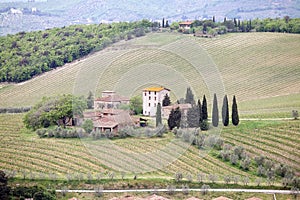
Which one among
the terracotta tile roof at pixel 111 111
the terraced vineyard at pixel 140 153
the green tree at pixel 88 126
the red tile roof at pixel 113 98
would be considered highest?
the red tile roof at pixel 113 98

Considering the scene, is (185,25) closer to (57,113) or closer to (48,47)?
(48,47)

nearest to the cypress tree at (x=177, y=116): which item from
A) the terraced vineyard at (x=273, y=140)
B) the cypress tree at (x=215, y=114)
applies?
the cypress tree at (x=215, y=114)

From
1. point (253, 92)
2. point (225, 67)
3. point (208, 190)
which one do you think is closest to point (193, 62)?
point (208, 190)

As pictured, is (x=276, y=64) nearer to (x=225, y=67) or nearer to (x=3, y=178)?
(x=225, y=67)

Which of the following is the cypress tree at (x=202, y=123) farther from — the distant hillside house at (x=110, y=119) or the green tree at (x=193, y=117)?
the distant hillside house at (x=110, y=119)

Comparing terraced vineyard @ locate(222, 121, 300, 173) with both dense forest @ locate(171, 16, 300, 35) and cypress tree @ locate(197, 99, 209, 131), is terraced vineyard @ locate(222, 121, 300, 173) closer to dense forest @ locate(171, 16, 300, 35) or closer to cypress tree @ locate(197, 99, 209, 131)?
cypress tree @ locate(197, 99, 209, 131)

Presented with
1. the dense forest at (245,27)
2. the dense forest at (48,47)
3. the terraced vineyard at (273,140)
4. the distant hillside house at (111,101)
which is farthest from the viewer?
the dense forest at (245,27)

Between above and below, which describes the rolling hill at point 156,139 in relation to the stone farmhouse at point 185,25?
below

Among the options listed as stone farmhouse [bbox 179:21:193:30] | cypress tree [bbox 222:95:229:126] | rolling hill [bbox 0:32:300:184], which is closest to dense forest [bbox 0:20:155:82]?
stone farmhouse [bbox 179:21:193:30]
